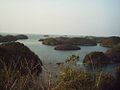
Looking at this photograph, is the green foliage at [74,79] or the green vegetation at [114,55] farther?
the green vegetation at [114,55]

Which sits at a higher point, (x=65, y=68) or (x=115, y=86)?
(x=65, y=68)

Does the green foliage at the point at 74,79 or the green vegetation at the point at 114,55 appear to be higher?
the green foliage at the point at 74,79

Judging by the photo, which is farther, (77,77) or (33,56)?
(33,56)

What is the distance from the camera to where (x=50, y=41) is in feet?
132

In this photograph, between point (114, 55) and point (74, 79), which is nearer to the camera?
point (74, 79)

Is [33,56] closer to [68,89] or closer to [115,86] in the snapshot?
[115,86]

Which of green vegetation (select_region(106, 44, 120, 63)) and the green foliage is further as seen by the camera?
green vegetation (select_region(106, 44, 120, 63))

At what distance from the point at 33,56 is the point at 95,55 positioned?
5329 mm

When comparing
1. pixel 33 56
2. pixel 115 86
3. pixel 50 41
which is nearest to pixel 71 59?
pixel 115 86

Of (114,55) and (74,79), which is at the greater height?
(74,79)

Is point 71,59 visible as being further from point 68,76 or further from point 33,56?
point 33,56

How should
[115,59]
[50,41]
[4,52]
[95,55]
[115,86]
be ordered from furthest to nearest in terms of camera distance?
[50,41] → [115,59] → [95,55] → [4,52] → [115,86]

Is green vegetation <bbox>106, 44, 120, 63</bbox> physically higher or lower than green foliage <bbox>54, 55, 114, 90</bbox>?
lower

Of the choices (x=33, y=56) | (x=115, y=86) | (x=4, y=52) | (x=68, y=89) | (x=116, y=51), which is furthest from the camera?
(x=116, y=51)
